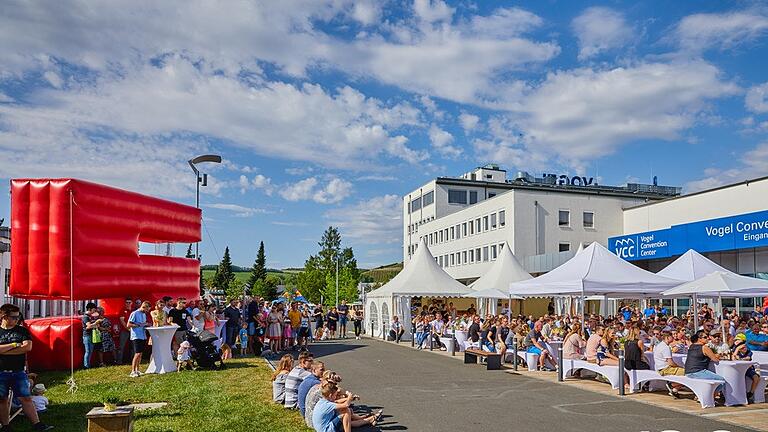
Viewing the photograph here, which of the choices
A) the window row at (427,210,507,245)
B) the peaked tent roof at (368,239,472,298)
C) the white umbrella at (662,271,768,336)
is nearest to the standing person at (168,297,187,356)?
the white umbrella at (662,271,768,336)

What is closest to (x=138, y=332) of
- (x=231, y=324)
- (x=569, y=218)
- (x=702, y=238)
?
(x=231, y=324)

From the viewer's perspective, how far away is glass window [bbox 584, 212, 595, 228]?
1989 inches

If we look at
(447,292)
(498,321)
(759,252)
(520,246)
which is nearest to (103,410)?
(498,321)

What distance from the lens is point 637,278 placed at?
Result: 1853 cm

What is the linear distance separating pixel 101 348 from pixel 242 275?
447ft

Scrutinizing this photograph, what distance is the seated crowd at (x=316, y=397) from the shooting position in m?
8.95

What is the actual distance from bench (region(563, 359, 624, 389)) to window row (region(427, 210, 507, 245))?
118 feet

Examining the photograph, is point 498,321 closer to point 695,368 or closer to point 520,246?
point 695,368

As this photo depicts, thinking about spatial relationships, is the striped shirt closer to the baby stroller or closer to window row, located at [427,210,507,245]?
the baby stroller

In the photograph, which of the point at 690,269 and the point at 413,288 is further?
the point at 413,288

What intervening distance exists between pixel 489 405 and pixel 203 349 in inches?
296

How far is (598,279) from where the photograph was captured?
1794 centimetres

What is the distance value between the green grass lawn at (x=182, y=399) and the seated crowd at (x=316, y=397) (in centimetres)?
26

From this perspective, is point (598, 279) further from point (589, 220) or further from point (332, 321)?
point (589, 220)
